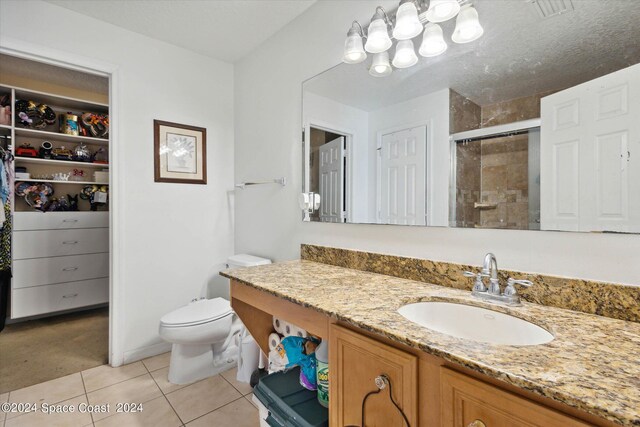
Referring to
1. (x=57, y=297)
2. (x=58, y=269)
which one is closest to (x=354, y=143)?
(x=58, y=269)

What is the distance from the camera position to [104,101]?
11.2ft

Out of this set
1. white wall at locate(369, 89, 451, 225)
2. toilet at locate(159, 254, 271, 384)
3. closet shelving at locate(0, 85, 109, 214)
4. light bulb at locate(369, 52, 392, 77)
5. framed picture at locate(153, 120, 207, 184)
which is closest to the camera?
white wall at locate(369, 89, 451, 225)

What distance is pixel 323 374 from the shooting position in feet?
4.09

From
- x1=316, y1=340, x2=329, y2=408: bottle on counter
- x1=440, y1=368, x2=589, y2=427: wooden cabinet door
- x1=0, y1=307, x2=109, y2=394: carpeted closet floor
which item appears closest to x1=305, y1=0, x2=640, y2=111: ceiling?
x1=440, y1=368, x2=589, y2=427: wooden cabinet door

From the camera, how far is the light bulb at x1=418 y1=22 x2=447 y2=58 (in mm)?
1307

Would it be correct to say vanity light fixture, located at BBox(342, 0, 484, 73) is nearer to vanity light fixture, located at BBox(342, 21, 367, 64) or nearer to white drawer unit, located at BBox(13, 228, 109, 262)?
vanity light fixture, located at BBox(342, 21, 367, 64)

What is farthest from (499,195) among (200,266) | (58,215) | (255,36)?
(58,215)

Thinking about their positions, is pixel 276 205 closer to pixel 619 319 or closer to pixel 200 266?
pixel 200 266

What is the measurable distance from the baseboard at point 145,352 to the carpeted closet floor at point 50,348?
20 cm

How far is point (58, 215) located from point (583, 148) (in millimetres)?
3942

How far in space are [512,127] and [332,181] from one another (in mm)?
939

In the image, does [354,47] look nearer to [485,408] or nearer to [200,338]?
[485,408]

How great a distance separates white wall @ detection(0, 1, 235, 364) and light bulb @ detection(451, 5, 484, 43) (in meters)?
2.03

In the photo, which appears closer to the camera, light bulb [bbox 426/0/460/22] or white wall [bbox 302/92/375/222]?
light bulb [bbox 426/0/460/22]
